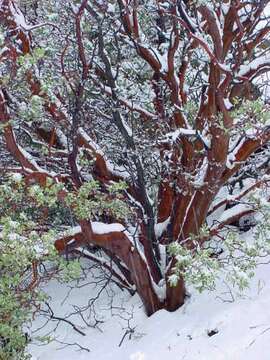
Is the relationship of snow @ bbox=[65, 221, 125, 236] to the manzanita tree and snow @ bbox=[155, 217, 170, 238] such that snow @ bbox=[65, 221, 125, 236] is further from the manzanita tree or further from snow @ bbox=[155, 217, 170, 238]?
snow @ bbox=[155, 217, 170, 238]

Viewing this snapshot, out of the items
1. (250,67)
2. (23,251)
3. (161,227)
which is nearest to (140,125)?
(161,227)

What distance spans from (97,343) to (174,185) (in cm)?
181

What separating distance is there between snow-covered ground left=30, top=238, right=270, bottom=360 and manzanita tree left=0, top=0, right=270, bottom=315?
28cm

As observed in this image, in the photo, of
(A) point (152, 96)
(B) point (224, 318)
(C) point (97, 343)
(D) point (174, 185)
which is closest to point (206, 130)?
(D) point (174, 185)

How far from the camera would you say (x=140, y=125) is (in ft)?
18.3

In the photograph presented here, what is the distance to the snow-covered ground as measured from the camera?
3.84 m

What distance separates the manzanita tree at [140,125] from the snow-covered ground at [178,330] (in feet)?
0.91

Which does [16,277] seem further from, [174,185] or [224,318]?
[174,185]

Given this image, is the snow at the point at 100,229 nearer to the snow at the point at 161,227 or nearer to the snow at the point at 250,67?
the snow at the point at 161,227

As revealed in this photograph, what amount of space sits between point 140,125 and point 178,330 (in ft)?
7.70

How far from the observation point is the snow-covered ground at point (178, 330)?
151 inches

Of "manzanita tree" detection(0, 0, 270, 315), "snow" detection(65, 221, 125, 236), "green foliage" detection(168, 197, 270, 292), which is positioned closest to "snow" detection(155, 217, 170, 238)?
"manzanita tree" detection(0, 0, 270, 315)

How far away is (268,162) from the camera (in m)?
6.06

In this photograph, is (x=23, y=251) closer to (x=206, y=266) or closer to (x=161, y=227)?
(x=206, y=266)
